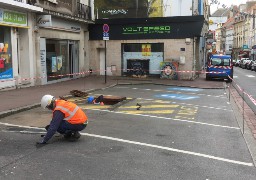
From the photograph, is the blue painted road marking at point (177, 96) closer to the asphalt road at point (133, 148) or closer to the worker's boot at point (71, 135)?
the asphalt road at point (133, 148)

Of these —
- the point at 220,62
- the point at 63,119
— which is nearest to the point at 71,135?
the point at 63,119

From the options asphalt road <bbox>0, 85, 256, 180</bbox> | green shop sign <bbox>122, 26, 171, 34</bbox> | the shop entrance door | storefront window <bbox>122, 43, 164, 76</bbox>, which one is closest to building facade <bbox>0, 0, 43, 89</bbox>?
the shop entrance door

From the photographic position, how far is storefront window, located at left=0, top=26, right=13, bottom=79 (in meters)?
16.8

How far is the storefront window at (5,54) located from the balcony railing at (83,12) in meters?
7.64

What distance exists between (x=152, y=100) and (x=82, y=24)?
12745 millimetres

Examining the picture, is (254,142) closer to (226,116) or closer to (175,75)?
(226,116)

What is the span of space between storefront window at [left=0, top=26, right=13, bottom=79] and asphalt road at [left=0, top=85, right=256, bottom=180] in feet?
20.2

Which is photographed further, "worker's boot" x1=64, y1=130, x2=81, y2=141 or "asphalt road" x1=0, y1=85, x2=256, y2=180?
"worker's boot" x1=64, y1=130, x2=81, y2=141

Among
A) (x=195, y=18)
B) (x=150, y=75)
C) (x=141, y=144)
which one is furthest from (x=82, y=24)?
(x=141, y=144)

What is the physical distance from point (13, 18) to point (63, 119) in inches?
438

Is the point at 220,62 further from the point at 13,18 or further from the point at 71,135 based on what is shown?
the point at 71,135

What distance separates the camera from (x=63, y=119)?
7516 mm

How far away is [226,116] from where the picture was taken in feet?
38.6

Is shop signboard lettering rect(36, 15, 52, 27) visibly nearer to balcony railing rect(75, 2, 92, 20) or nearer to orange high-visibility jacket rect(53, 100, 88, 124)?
balcony railing rect(75, 2, 92, 20)
